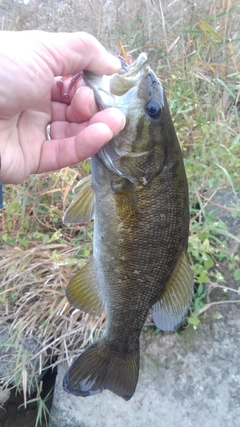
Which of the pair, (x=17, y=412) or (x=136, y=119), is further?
(x=17, y=412)

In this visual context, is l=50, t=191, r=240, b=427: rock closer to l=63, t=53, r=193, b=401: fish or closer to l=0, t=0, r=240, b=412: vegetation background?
l=0, t=0, r=240, b=412: vegetation background

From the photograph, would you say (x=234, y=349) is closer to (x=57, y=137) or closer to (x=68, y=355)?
(x=68, y=355)

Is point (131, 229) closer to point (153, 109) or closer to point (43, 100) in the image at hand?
point (153, 109)

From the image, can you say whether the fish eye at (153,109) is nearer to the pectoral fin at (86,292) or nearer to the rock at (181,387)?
the pectoral fin at (86,292)

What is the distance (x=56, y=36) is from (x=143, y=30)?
224cm

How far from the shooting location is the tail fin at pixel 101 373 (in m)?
1.62

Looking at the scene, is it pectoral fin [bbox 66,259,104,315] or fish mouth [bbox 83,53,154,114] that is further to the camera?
pectoral fin [bbox 66,259,104,315]

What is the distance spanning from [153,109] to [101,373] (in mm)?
1128

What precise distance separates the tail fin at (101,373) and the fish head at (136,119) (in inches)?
31.0

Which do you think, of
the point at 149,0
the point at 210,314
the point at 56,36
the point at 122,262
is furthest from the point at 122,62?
the point at 149,0

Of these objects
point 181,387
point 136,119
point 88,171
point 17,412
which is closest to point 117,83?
point 136,119

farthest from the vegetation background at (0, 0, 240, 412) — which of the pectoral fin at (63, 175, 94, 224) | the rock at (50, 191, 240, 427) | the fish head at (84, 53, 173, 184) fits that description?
the fish head at (84, 53, 173, 184)

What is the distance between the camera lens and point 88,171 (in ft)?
9.11

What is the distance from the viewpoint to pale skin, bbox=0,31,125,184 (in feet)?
4.42
